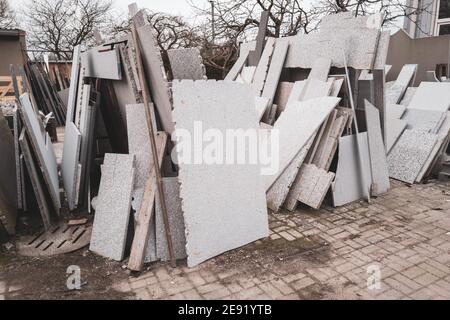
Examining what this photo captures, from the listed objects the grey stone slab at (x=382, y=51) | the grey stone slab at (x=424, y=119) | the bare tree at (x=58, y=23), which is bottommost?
the grey stone slab at (x=424, y=119)

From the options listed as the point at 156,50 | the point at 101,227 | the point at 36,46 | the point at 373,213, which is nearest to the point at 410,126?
the point at 373,213

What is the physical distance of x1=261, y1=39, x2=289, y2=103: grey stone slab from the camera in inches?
242

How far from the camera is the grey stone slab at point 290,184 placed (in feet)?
14.6

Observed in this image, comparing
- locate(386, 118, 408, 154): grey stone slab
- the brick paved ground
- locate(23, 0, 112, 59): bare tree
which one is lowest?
the brick paved ground

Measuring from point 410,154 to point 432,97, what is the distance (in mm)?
1172

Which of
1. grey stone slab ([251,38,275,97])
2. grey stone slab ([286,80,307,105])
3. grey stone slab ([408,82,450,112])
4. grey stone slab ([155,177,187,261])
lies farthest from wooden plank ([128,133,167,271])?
grey stone slab ([408,82,450,112])

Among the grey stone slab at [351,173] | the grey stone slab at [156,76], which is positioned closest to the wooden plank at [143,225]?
the grey stone slab at [156,76]

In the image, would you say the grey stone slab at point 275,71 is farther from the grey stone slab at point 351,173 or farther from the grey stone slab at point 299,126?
the grey stone slab at point 351,173

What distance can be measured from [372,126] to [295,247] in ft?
7.48

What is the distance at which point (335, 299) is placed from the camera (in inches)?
110

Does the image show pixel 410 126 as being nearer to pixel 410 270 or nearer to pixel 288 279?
pixel 410 270

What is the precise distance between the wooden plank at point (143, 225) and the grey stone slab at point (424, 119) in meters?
4.49

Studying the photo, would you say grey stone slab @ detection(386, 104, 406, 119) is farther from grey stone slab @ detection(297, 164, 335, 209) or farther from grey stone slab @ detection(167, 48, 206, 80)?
grey stone slab @ detection(167, 48, 206, 80)

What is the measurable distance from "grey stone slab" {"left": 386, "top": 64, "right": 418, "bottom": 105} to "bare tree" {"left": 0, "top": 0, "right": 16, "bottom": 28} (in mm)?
25746
